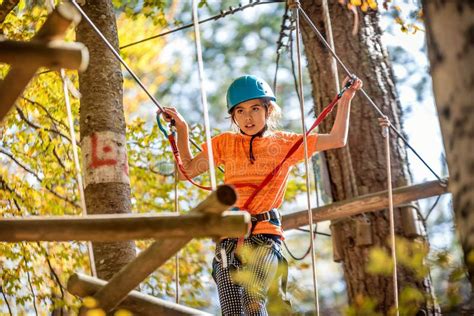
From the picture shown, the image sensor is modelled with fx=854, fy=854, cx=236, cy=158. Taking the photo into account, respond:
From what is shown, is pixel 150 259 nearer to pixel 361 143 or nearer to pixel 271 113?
pixel 271 113

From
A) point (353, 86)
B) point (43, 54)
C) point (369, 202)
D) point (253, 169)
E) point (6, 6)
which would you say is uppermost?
point (6, 6)

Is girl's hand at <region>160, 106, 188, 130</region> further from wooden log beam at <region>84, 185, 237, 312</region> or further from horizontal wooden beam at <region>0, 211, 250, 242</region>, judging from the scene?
horizontal wooden beam at <region>0, 211, 250, 242</region>

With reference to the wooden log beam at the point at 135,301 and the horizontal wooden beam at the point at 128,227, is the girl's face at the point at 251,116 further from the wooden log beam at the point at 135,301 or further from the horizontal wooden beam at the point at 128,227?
the horizontal wooden beam at the point at 128,227

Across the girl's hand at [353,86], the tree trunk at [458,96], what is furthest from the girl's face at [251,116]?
the tree trunk at [458,96]

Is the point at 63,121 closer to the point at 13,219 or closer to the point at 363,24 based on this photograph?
the point at 363,24

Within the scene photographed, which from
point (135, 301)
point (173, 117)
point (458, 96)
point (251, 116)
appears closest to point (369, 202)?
point (251, 116)

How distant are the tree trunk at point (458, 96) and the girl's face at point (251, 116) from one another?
2.04 m

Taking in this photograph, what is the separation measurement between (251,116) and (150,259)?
4.79ft

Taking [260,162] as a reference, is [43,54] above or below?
below

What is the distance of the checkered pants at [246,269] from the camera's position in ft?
10.3

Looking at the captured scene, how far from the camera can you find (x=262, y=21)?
1339 cm

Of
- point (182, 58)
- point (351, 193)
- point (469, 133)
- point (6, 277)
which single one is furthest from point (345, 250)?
point (182, 58)

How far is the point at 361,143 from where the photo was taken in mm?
5406

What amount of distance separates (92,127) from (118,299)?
1.60 m
